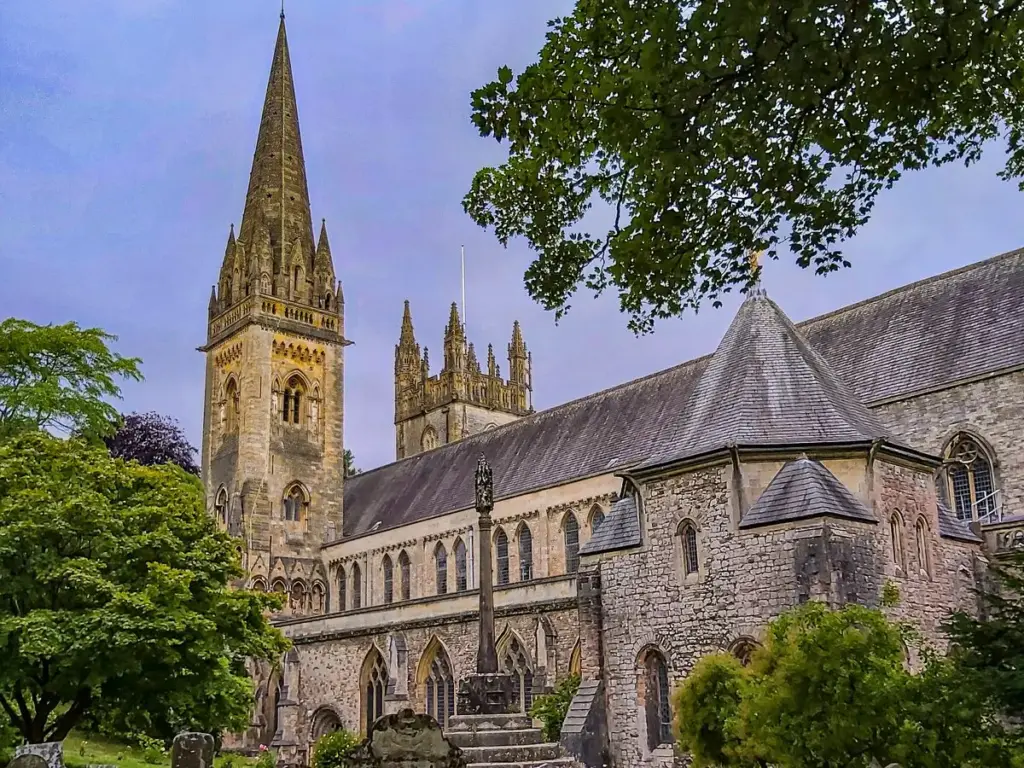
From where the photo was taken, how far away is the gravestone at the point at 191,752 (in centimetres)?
1385

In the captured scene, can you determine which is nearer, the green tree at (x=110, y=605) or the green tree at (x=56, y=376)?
the green tree at (x=110, y=605)

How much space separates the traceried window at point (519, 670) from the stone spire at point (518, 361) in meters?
34.7

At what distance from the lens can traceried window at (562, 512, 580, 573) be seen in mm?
35250

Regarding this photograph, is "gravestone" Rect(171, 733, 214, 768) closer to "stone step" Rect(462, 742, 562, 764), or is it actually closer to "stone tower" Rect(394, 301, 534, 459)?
"stone step" Rect(462, 742, 562, 764)

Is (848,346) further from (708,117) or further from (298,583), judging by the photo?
(298,583)

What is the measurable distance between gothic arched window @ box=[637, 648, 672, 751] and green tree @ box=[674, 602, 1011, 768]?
4.48m

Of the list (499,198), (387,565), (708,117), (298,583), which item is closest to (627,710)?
(499,198)

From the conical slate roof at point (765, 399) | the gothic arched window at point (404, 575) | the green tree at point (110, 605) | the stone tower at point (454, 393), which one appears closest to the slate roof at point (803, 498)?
the conical slate roof at point (765, 399)

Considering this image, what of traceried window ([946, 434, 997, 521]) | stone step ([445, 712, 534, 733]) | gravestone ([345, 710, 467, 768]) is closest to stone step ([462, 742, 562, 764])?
stone step ([445, 712, 534, 733])

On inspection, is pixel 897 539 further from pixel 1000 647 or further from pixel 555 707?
pixel 1000 647

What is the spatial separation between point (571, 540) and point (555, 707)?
42.5ft

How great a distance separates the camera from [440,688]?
31109mm

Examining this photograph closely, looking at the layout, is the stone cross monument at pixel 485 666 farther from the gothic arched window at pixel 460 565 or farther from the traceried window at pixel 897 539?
the gothic arched window at pixel 460 565

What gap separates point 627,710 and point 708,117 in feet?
47.1
